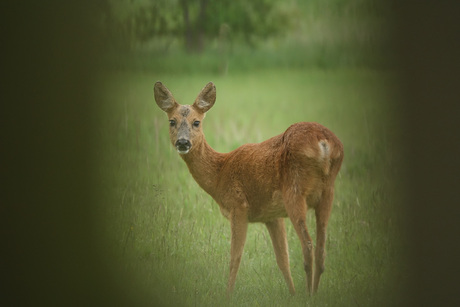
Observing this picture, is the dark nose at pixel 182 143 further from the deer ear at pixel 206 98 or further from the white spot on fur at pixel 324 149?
the white spot on fur at pixel 324 149

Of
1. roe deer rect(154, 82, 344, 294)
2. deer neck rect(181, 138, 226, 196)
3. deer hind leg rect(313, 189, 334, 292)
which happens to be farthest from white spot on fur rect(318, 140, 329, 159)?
deer neck rect(181, 138, 226, 196)

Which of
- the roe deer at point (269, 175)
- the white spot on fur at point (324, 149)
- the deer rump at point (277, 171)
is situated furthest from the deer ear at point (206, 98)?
the white spot on fur at point (324, 149)

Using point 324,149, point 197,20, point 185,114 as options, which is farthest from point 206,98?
point 324,149

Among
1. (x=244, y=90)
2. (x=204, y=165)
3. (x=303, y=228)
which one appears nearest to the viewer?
(x=303, y=228)

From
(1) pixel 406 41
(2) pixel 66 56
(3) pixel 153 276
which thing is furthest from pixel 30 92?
(1) pixel 406 41

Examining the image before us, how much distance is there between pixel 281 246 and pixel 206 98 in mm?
503

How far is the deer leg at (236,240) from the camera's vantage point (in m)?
1.65

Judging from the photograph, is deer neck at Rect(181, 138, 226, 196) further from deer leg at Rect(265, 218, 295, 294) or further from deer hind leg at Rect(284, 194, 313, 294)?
deer hind leg at Rect(284, 194, 313, 294)

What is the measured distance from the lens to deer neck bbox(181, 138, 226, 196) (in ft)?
6.38

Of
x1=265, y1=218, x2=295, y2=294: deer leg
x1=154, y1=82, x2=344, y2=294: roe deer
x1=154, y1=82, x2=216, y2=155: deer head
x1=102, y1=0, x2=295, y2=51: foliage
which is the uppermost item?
x1=102, y1=0, x2=295, y2=51: foliage

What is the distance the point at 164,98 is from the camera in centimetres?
170

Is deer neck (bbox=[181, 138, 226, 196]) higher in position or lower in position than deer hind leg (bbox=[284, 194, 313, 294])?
higher

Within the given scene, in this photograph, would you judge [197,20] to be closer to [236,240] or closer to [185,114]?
[185,114]

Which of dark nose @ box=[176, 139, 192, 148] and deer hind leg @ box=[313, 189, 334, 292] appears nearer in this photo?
deer hind leg @ box=[313, 189, 334, 292]
